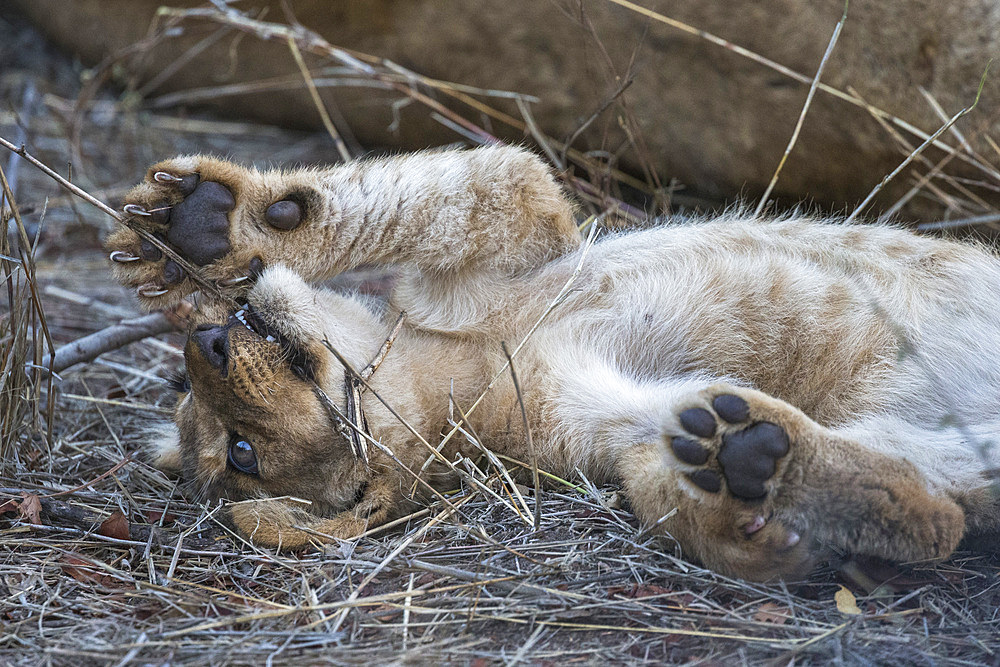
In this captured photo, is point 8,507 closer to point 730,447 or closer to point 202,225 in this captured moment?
point 202,225

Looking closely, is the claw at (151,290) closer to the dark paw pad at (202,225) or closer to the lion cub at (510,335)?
the lion cub at (510,335)

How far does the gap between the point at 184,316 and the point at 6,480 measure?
3.07 ft

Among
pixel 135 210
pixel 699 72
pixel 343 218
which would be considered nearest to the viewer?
pixel 135 210

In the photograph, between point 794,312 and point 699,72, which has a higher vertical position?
point 699,72

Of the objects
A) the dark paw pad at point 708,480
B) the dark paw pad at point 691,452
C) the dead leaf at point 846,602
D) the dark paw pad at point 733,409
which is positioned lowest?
the dead leaf at point 846,602

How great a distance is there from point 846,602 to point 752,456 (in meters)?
0.51

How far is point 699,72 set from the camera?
510 centimetres

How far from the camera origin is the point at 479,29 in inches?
227

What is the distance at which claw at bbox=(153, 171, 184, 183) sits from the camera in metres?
3.04

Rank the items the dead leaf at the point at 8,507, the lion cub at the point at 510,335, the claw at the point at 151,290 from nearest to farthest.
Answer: the lion cub at the point at 510,335
the dead leaf at the point at 8,507
the claw at the point at 151,290

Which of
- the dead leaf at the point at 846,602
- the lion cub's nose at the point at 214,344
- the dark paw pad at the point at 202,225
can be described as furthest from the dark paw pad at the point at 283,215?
the dead leaf at the point at 846,602

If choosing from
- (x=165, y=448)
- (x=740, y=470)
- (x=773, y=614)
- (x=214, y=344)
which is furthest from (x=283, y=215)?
(x=773, y=614)

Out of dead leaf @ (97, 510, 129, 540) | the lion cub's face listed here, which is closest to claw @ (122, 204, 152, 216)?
the lion cub's face

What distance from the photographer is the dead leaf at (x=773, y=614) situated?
2.37 metres
